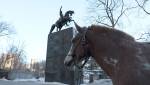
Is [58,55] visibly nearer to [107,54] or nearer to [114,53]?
[107,54]

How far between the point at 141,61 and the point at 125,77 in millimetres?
278

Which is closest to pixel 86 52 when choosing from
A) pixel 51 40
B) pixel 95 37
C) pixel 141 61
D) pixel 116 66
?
pixel 95 37

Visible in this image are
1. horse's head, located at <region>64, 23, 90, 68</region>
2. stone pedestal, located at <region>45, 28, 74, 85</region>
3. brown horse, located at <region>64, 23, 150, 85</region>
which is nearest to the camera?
brown horse, located at <region>64, 23, 150, 85</region>

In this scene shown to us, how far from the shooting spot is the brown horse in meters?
3.64

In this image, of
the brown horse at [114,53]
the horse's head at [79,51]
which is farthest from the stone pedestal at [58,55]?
the brown horse at [114,53]

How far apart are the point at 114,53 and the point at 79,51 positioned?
2.38 ft

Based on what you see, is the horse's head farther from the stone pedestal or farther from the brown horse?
the stone pedestal

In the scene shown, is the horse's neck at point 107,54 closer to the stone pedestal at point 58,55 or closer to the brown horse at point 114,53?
the brown horse at point 114,53

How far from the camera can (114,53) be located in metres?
4.05

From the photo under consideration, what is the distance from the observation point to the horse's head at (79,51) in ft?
14.9

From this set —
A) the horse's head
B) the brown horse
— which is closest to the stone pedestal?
the horse's head

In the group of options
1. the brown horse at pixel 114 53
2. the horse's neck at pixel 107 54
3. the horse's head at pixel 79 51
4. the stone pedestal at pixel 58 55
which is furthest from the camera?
the stone pedestal at pixel 58 55

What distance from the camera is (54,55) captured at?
67.7ft

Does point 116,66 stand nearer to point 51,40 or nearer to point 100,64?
point 100,64
